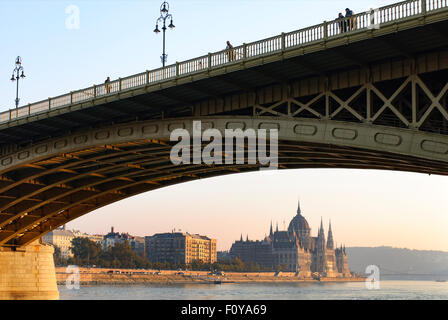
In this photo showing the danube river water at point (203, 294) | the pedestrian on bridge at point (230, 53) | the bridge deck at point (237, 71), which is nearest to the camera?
the bridge deck at point (237, 71)

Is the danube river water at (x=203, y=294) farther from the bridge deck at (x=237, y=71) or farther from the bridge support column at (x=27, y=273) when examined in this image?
the bridge deck at (x=237, y=71)

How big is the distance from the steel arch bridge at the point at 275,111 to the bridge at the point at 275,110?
0.05m

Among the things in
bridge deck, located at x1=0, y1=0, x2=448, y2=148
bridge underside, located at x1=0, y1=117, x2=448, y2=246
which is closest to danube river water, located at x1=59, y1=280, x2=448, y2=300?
bridge underside, located at x1=0, y1=117, x2=448, y2=246

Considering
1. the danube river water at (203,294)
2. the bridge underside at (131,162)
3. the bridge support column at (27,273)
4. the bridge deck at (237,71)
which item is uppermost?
the bridge deck at (237,71)

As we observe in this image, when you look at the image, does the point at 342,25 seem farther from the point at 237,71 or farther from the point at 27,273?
the point at 27,273

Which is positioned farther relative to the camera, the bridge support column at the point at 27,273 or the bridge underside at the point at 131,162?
the bridge support column at the point at 27,273

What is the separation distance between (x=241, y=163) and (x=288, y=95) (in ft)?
40.1

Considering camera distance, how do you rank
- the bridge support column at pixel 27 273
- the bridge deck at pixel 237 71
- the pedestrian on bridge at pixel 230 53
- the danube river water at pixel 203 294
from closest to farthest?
1. the bridge deck at pixel 237 71
2. the pedestrian on bridge at pixel 230 53
3. the bridge support column at pixel 27 273
4. the danube river water at pixel 203 294

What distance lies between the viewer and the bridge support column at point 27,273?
179ft

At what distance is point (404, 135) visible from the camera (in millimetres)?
22844

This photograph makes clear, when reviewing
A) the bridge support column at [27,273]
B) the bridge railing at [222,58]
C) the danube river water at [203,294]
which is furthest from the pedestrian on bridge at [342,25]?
the danube river water at [203,294]

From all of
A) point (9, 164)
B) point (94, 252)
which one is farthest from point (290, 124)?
point (94, 252)

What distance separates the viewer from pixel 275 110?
29953 mm
